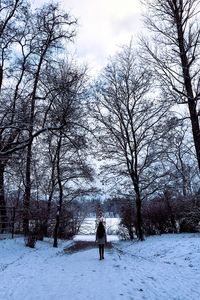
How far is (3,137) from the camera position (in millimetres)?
17125

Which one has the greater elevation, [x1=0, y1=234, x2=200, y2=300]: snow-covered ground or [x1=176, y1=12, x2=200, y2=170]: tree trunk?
[x1=176, y1=12, x2=200, y2=170]: tree trunk

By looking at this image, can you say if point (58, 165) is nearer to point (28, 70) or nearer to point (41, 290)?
point (28, 70)

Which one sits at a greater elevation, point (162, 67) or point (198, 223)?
point (162, 67)

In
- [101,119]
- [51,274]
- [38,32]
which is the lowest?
[51,274]

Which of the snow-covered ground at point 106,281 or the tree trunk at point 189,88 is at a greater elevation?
the tree trunk at point 189,88

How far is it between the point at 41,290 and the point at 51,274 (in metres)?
2.91

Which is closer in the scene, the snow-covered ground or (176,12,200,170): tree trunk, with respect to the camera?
the snow-covered ground

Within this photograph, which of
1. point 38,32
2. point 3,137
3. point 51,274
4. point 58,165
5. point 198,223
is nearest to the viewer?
point 51,274

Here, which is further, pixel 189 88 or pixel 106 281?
pixel 189 88

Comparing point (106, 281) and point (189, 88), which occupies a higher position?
point (189, 88)

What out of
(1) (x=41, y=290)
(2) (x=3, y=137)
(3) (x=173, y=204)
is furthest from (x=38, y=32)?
(3) (x=173, y=204)

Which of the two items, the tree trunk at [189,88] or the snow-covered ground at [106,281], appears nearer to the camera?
the snow-covered ground at [106,281]

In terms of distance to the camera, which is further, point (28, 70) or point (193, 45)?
point (28, 70)

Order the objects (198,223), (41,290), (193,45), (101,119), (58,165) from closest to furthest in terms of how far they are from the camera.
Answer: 1. (41,290)
2. (193,45)
3. (198,223)
4. (58,165)
5. (101,119)
